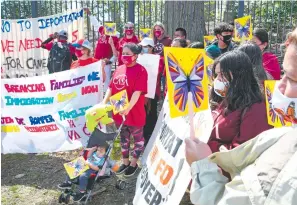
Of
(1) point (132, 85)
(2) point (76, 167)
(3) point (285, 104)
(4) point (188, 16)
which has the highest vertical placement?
(4) point (188, 16)

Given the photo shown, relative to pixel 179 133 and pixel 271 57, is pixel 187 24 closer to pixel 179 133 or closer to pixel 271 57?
pixel 271 57

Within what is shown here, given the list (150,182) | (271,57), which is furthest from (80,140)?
(271,57)

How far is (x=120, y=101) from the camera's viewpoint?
402 cm

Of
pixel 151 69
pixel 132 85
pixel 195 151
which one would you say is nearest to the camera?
pixel 195 151

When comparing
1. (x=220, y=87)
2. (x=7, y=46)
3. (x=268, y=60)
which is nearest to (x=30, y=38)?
(x=7, y=46)

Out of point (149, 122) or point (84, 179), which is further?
point (149, 122)

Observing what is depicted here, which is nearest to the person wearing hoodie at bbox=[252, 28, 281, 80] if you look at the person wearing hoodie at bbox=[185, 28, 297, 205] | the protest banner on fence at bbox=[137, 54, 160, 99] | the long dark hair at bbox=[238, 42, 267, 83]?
the long dark hair at bbox=[238, 42, 267, 83]

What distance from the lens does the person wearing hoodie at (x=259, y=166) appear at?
1.17 meters

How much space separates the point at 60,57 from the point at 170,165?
4.01 meters

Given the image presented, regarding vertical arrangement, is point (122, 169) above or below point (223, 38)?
below

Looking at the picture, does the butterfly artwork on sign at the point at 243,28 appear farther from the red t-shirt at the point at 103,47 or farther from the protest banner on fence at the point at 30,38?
the protest banner on fence at the point at 30,38

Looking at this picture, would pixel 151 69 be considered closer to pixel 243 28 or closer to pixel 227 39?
pixel 227 39

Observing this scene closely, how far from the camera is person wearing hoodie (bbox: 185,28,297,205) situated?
117cm

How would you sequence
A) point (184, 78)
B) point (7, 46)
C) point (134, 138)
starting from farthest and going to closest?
1. point (7, 46)
2. point (134, 138)
3. point (184, 78)
